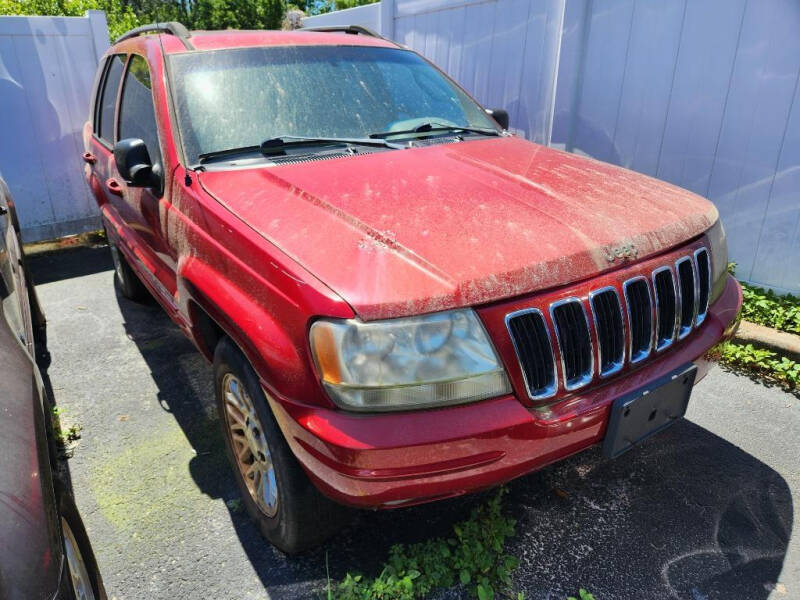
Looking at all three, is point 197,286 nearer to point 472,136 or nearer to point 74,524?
point 74,524

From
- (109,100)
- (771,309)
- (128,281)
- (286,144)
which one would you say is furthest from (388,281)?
(771,309)

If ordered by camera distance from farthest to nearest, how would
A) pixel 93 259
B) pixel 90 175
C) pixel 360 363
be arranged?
pixel 93 259, pixel 90 175, pixel 360 363

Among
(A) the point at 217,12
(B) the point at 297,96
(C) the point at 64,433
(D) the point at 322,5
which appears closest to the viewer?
(B) the point at 297,96

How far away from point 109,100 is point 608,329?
3643 mm

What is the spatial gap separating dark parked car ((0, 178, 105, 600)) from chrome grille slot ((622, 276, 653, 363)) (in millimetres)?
1796

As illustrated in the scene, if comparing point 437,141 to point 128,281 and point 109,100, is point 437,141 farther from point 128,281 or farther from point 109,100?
point 128,281

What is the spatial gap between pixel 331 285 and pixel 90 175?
11.8 feet

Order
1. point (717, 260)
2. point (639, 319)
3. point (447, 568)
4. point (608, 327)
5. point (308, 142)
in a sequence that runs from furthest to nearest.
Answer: point (308, 142)
point (717, 260)
point (447, 568)
point (639, 319)
point (608, 327)

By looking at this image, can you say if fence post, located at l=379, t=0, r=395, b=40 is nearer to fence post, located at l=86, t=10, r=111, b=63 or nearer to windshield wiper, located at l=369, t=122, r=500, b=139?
fence post, located at l=86, t=10, r=111, b=63

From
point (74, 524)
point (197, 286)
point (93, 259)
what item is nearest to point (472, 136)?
point (197, 286)

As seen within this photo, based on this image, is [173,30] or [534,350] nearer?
[534,350]

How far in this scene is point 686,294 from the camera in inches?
87.7

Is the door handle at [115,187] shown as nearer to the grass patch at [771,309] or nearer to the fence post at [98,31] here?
the fence post at [98,31]

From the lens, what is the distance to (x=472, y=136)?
10.1 ft
